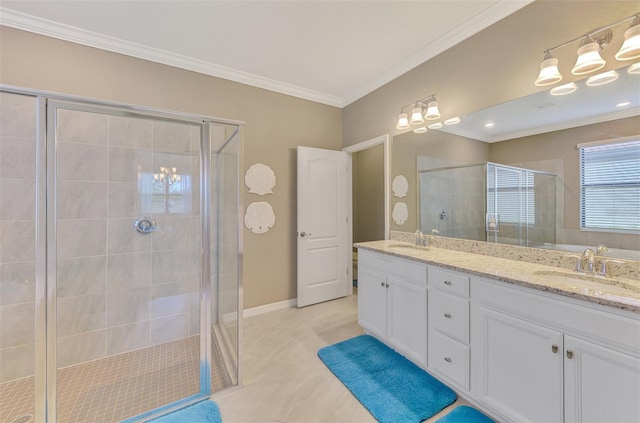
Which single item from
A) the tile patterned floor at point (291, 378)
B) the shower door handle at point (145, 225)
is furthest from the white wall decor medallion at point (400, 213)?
the shower door handle at point (145, 225)

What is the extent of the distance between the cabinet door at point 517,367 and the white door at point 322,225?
2012 millimetres

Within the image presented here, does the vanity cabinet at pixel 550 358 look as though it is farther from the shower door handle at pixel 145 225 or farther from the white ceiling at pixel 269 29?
the shower door handle at pixel 145 225

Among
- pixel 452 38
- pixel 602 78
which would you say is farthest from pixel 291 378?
pixel 452 38

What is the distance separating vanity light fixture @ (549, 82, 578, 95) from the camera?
1543mm

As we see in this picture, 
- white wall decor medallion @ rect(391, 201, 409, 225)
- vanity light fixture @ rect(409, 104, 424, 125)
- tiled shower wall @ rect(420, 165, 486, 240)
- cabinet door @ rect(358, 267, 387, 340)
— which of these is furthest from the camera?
white wall decor medallion @ rect(391, 201, 409, 225)

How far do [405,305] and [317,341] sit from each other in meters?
0.94

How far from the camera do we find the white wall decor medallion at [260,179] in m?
2.91

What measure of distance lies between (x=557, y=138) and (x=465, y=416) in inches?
71.1

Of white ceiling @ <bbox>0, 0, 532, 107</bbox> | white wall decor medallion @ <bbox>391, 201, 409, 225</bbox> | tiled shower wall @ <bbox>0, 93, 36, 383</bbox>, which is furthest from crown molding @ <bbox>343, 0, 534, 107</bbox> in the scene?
tiled shower wall @ <bbox>0, 93, 36, 383</bbox>

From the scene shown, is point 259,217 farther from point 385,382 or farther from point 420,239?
point 385,382

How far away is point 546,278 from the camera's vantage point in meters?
1.34

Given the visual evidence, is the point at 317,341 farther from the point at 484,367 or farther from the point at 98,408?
the point at 98,408

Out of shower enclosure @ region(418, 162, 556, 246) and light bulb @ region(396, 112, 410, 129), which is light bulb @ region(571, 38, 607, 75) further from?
light bulb @ region(396, 112, 410, 129)

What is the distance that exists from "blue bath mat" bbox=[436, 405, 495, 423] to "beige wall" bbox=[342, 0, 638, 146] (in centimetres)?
208
